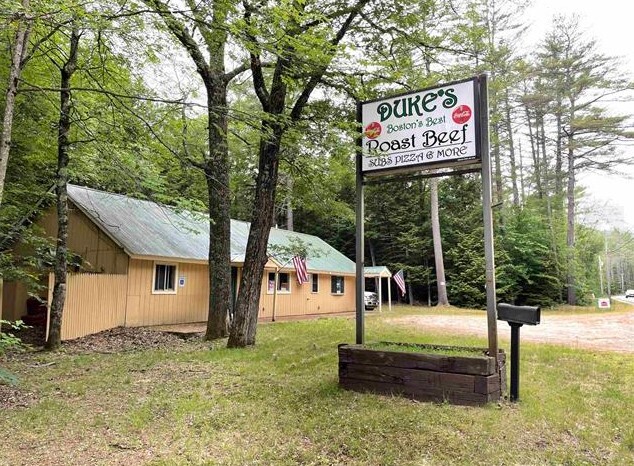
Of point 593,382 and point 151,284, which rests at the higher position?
point 151,284

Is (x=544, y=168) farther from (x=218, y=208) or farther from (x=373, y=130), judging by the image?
(x=373, y=130)

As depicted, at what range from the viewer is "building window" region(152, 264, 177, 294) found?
13.7 meters

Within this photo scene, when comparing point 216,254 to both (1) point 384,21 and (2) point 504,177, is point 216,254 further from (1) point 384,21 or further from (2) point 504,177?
(2) point 504,177

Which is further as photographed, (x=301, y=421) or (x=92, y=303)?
(x=92, y=303)

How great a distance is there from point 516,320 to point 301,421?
2442 mm

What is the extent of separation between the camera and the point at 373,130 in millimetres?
5965

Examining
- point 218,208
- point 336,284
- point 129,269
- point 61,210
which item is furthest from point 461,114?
point 336,284

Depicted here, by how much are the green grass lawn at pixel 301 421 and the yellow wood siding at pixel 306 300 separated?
10.6 meters

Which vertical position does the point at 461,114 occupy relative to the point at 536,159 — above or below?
below

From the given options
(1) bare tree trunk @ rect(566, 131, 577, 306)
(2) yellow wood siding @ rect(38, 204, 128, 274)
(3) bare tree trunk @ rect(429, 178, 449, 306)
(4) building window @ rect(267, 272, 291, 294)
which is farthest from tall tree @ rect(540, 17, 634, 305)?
(2) yellow wood siding @ rect(38, 204, 128, 274)

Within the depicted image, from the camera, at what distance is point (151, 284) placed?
13.4 m

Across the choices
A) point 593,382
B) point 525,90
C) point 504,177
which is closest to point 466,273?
point 504,177

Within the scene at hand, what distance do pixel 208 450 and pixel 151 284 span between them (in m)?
10.5

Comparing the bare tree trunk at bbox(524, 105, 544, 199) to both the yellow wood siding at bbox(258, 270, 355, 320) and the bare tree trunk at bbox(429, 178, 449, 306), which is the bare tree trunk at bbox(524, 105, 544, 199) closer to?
the bare tree trunk at bbox(429, 178, 449, 306)
